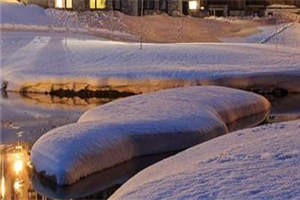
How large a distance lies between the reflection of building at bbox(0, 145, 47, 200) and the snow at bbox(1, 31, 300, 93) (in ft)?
25.4

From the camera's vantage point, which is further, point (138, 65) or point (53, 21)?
point (53, 21)

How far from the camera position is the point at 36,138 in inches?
502

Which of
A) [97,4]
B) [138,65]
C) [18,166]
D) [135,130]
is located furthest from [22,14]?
[18,166]

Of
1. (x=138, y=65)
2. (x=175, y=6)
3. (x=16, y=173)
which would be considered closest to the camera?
(x=16, y=173)

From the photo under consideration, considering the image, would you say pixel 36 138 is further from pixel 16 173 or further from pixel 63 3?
pixel 63 3

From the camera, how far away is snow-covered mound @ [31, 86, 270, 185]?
31.7 feet

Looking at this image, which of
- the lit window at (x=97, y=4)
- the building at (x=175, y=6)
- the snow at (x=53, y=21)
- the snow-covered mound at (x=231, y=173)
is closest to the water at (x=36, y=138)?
the snow-covered mound at (x=231, y=173)

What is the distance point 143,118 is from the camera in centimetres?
1161

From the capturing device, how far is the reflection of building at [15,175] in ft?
29.7

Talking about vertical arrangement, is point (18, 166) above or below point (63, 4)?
below

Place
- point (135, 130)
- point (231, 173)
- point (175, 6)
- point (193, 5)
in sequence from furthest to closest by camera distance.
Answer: point (193, 5), point (175, 6), point (135, 130), point (231, 173)

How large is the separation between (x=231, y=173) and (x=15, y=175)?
413 centimetres

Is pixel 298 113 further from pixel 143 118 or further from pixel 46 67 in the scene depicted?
pixel 46 67

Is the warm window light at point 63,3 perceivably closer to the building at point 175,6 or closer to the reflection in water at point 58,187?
the building at point 175,6
